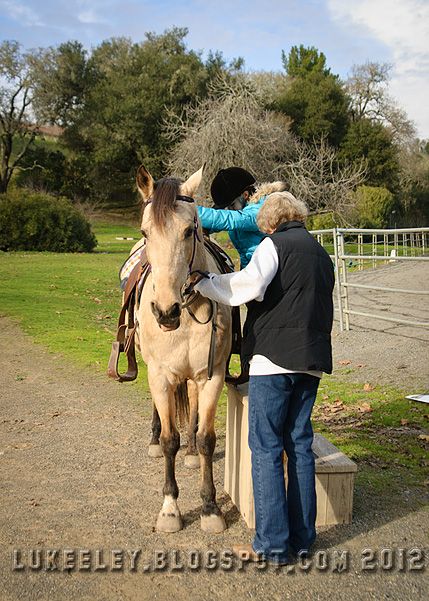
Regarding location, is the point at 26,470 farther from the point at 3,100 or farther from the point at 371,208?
the point at 3,100

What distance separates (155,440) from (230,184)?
2251 mm

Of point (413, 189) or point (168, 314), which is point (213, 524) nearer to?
point (168, 314)

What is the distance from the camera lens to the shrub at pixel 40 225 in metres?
24.1

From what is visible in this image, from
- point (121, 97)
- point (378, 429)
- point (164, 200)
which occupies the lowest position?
point (378, 429)

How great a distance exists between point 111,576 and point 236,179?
282 centimetres

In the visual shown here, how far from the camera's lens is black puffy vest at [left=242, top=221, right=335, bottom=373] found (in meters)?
3.23

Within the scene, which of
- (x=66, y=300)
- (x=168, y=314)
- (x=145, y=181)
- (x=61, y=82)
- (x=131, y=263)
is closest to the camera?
(x=168, y=314)

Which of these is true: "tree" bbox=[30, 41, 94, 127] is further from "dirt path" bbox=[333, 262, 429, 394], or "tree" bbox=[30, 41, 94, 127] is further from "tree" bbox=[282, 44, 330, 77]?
"dirt path" bbox=[333, 262, 429, 394]

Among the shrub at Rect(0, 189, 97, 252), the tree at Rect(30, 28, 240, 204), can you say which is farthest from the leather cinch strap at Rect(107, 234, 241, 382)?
the tree at Rect(30, 28, 240, 204)

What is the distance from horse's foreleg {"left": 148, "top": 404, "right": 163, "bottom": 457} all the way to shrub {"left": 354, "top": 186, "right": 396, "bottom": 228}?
2969 cm

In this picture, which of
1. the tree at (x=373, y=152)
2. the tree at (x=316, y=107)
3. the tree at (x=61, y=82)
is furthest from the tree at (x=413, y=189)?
the tree at (x=61, y=82)

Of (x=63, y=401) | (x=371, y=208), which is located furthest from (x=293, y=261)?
(x=371, y=208)

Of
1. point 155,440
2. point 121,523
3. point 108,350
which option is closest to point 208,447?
point 121,523

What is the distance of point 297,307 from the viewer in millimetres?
3250
